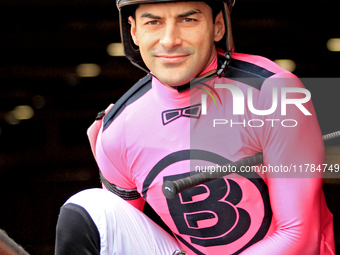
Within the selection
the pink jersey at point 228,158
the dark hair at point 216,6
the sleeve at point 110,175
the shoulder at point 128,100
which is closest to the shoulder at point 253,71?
the pink jersey at point 228,158

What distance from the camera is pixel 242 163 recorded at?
1.03m

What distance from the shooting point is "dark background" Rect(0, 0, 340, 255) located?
2717 millimetres

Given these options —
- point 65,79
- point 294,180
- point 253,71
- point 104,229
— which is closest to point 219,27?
point 253,71

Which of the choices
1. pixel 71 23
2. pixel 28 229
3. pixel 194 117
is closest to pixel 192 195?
pixel 194 117

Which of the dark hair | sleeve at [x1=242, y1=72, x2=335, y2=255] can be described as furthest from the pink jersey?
the dark hair

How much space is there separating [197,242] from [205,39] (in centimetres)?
59

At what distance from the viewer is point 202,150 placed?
3.58ft

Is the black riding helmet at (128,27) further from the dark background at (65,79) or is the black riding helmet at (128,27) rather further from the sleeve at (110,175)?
the dark background at (65,79)

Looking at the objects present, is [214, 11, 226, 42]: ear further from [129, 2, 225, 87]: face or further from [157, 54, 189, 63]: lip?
[157, 54, 189, 63]: lip

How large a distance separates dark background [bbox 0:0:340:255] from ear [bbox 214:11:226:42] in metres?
1.71

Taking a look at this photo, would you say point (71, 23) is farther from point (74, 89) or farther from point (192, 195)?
point (192, 195)

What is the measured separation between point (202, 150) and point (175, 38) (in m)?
0.31

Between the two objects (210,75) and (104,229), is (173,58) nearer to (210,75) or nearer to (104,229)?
(210,75)

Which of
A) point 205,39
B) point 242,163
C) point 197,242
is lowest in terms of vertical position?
point 197,242
